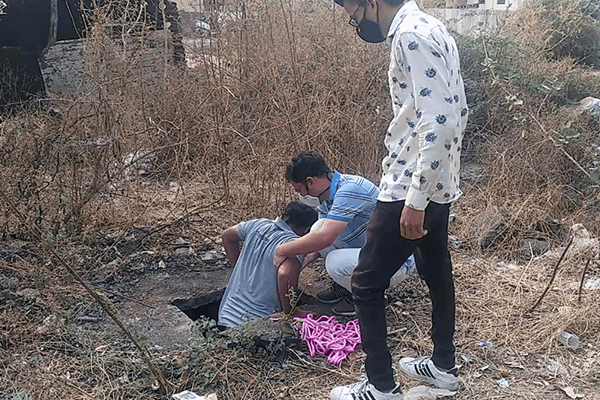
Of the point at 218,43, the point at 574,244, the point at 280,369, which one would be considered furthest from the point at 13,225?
the point at 574,244

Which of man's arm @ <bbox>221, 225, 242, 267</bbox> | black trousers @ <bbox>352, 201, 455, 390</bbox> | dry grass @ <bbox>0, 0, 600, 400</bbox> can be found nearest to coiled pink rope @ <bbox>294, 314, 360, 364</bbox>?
dry grass @ <bbox>0, 0, 600, 400</bbox>

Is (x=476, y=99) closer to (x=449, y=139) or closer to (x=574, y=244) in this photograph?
(x=574, y=244)

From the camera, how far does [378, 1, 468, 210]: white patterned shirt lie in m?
1.94

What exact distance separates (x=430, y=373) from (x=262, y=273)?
4.11ft

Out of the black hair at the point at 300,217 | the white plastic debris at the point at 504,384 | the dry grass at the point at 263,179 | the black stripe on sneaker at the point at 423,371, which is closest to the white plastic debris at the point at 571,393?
the dry grass at the point at 263,179

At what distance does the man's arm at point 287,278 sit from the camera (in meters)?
3.36

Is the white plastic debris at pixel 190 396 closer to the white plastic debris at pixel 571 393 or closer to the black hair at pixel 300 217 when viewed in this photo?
the black hair at pixel 300 217

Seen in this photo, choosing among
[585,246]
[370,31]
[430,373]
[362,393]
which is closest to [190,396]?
[362,393]

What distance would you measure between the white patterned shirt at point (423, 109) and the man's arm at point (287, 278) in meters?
1.31

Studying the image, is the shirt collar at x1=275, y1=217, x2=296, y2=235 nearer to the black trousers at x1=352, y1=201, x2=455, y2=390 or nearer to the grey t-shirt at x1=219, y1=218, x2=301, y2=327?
the grey t-shirt at x1=219, y1=218, x2=301, y2=327

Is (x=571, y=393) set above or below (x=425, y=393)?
A: below

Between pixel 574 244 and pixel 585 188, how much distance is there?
46.7 inches

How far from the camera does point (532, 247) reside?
4359 mm

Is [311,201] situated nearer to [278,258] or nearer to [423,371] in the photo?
[278,258]
